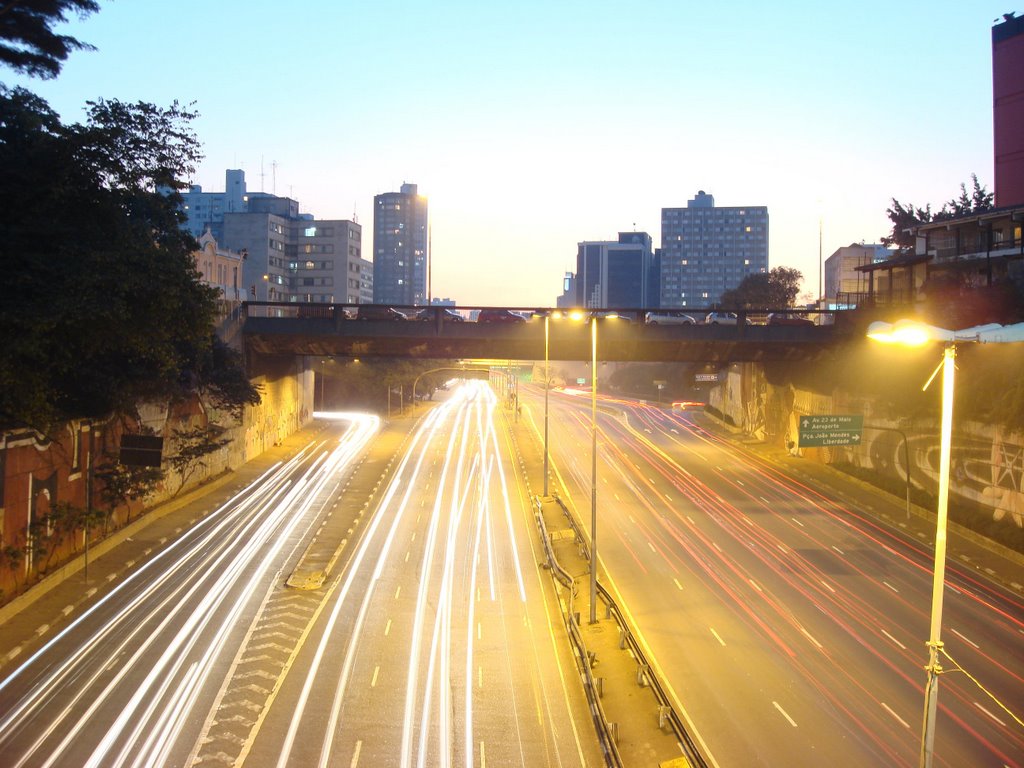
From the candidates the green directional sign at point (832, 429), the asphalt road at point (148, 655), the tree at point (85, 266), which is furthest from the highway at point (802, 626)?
the tree at point (85, 266)

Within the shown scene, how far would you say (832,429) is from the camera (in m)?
46.2

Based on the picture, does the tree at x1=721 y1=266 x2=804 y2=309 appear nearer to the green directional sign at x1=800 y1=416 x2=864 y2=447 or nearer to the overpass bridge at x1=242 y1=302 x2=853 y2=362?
the overpass bridge at x1=242 y1=302 x2=853 y2=362

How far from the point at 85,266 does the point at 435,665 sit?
15.9 metres

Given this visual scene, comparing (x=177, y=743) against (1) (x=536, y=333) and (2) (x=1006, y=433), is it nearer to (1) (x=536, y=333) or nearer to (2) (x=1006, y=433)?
(2) (x=1006, y=433)

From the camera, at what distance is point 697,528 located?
39.5m

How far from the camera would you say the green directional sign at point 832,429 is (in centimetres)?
4600

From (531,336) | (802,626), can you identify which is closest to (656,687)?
(802,626)

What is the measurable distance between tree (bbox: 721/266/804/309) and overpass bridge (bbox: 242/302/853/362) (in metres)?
56.9

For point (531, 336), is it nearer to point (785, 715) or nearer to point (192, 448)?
point (192, 448)

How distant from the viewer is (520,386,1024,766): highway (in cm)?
1869

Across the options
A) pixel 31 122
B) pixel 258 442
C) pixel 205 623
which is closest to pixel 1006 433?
pixel 205 623

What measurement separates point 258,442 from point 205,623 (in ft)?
116

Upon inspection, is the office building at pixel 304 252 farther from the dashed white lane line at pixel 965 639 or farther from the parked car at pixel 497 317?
the dashed white lane line at pixel 965 639

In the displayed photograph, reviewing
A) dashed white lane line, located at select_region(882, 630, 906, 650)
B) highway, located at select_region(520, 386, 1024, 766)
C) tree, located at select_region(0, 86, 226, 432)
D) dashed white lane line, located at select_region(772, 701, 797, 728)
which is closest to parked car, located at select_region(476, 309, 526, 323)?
highway, located at select_region(520, 386, 1024, 766)
